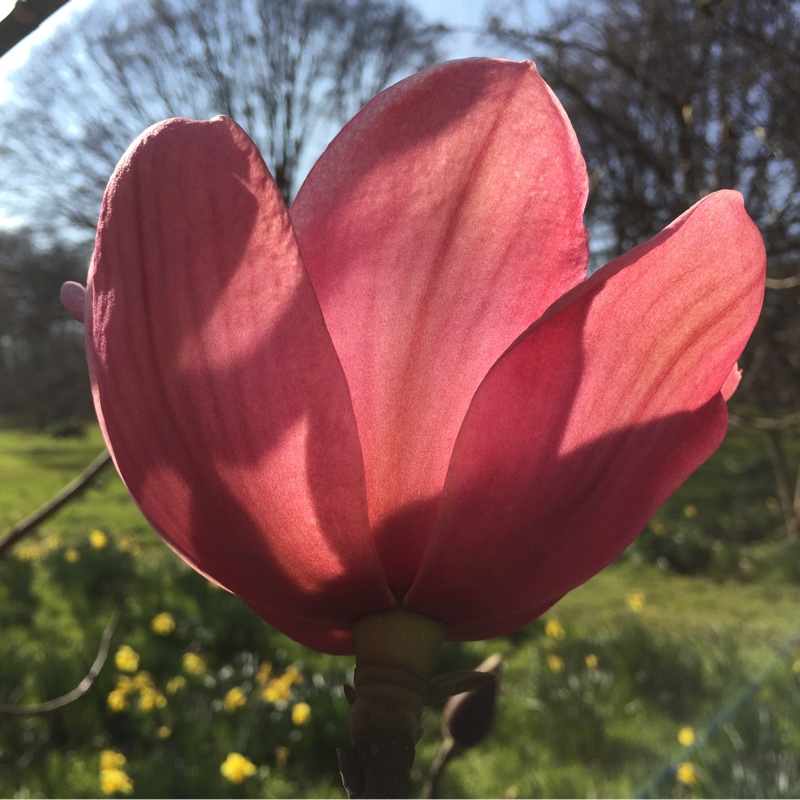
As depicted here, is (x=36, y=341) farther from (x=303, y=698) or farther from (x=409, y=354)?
(x=409, y=354)

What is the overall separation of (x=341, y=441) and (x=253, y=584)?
49mm

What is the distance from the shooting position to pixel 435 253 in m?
0.23

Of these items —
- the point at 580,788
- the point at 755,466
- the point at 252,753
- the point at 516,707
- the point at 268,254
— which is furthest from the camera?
the point at 755,466

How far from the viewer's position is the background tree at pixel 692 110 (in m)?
2.16

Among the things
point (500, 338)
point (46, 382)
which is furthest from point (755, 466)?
point (500, 338)

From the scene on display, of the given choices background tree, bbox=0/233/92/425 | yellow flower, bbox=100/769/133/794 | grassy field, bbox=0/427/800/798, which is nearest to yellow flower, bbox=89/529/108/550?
grassy field, bbox=0/427/800/798

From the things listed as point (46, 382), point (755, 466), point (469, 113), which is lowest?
point (755, 466)

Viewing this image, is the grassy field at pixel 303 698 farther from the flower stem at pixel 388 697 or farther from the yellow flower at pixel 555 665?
the flower stem at pixel 388 697

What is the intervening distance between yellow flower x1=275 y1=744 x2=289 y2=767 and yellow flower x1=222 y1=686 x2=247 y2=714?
16 centimetres

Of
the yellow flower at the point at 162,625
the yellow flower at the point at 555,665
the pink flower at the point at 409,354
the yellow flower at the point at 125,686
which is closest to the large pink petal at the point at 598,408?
the pink flower at the point at 409,354

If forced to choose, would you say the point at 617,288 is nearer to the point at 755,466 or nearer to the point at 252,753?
the point at 252,753

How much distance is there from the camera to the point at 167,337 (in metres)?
0.21

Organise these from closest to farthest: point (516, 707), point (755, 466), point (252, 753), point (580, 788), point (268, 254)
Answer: point (268, 254) → point (580, 788) → point (252, 753) → point (516, 707) → point (755, 466)

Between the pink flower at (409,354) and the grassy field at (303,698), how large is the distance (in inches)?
67.2
